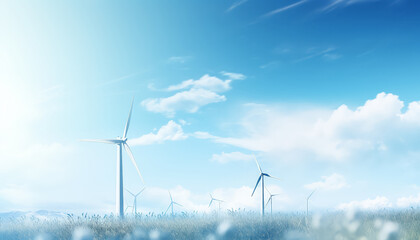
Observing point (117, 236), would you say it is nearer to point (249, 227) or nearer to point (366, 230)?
point (249, 227)

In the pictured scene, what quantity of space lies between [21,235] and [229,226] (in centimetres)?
898

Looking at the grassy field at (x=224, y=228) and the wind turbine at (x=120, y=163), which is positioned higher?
the wind turbine at (x=120, y=163)

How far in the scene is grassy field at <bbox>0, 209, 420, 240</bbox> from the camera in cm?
1254

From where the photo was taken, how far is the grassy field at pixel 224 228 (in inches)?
494

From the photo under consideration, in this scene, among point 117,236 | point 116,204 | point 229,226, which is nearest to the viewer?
point 229,226

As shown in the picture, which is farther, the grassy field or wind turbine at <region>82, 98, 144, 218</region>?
wind turbine at <region>82, 98, 144, 218</region>

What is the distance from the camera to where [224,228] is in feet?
46.2

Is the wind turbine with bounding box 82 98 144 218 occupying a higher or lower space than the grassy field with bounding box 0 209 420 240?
higher

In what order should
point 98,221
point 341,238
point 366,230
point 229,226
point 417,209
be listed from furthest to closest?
1. point 417,209
2. point 98,221
3. point 229,226
4. point 366,230
5. point 341,238

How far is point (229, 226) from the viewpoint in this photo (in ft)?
47.2

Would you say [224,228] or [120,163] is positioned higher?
[120,163]

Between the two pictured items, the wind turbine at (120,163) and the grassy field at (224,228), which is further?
the wind turbine at (120,163)

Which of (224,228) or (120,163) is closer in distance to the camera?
(224,228)

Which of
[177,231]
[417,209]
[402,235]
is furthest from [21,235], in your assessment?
[417,209]
